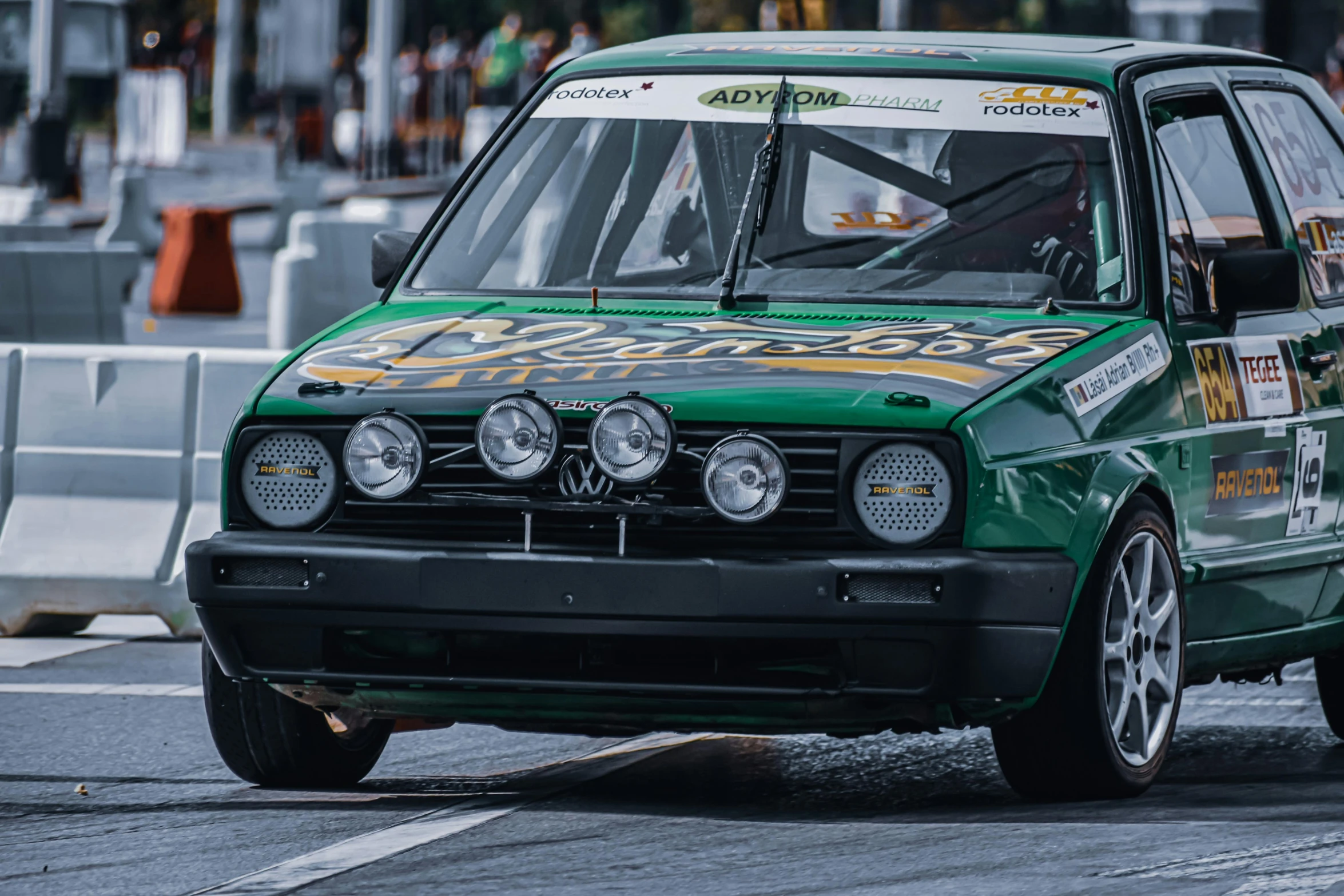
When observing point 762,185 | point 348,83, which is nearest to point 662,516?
point 762,185

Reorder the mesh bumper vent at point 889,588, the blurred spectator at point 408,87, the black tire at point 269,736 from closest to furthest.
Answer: the mesh bumper vent at point 889,588
the black tire at point 269,736
the blurred spectator at point 408,87

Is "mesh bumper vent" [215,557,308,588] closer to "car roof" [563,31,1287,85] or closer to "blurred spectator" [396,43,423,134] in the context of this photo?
"car roof" [563,31,1287,85]

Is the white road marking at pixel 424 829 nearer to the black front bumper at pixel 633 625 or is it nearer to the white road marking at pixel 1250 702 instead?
the black front bumper at pixel 633 625

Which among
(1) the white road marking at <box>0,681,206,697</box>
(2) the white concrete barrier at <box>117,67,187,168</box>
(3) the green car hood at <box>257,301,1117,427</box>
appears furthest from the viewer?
(2) the white concrete barrier at <box>117,67,187,168</box>

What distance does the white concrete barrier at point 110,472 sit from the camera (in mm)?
9250

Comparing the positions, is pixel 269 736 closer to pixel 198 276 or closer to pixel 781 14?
pixel 198 276

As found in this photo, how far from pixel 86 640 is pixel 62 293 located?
855 cm

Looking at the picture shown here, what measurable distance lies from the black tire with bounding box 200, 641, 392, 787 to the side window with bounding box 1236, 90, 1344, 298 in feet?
9.03

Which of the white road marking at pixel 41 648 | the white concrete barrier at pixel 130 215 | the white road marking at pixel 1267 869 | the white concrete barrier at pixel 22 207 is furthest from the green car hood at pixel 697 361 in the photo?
the white concrete barrier at pixel 130 215

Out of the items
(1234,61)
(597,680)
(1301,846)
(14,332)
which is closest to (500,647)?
(597,680)

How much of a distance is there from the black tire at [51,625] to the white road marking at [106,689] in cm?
99

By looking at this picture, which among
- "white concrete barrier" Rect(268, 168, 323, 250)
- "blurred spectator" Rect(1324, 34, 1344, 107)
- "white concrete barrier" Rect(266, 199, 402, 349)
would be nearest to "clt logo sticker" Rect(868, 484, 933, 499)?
"white concrete barrier" Rect(266, 199, 402, 349)

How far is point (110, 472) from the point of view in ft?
30.7

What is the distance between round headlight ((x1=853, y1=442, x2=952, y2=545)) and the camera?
5734 mm
